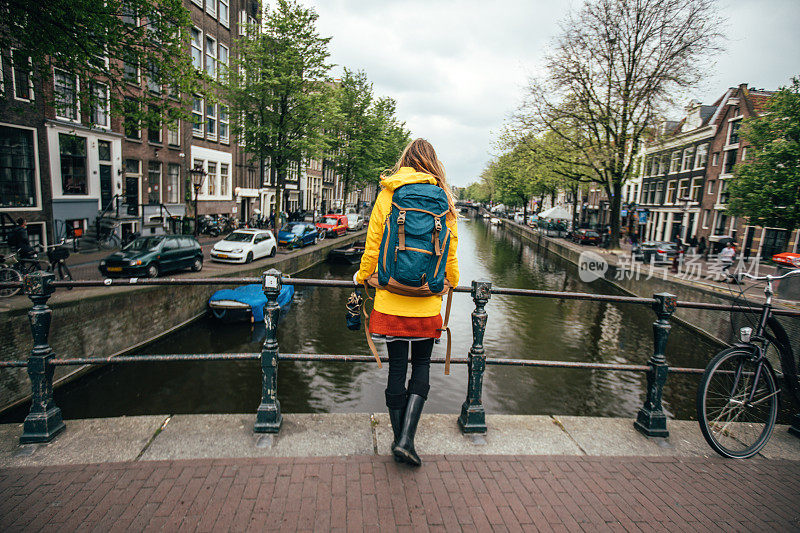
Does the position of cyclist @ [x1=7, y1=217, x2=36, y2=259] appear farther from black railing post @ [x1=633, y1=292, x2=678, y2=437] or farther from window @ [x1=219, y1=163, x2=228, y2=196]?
window @ [x1=219, y1=163, x2=228, y2=196]

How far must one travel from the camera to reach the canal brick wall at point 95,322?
7.82m

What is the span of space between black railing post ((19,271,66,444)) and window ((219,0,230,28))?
32.3 meters

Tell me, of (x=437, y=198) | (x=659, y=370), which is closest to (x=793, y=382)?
(x=659, y=370)

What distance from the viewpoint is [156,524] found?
2.10 m

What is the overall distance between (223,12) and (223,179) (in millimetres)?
11224

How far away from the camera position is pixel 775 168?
54.6 ft

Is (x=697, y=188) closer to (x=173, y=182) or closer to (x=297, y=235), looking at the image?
(x=297, y=235)

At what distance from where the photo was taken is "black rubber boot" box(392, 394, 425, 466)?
2.57 metres

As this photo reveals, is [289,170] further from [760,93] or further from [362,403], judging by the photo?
[760,93]

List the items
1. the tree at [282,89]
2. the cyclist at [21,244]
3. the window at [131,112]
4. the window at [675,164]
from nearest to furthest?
1. the cyclist at [21,244]
2. the window at [131,112]
3. the tree at [282,89]
4. the window at [675,164]

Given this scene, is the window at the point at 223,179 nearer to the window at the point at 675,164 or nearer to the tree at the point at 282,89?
the tree at the point at 282,89

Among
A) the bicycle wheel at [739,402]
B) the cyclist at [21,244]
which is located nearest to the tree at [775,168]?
the bicycle wheel at [739,402]

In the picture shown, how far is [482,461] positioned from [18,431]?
10.1 ft

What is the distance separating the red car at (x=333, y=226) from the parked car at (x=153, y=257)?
1634 centimetres
